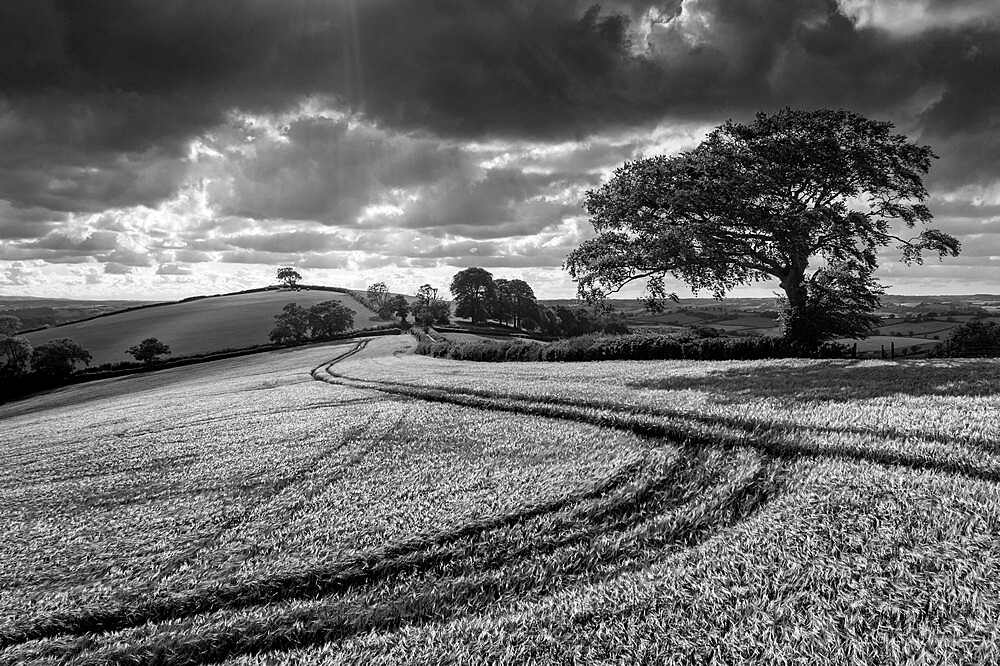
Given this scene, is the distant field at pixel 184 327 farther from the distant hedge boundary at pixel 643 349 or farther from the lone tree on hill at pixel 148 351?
the distant hedge boundary at pixel 643 349

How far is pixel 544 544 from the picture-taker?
201 inches

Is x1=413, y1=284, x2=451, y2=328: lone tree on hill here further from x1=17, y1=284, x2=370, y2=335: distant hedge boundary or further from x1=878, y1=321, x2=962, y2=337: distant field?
x1=878, y1=321, x2=962, y2=337: distant field

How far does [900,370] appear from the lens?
13750 millimetres

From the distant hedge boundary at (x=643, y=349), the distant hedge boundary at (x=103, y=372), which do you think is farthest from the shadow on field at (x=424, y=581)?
the distant hedge boundary at (x=103, y=372)

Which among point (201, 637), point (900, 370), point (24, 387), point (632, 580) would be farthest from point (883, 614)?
point (24, 387)

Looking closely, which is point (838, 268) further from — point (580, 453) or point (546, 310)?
point (546, 310)

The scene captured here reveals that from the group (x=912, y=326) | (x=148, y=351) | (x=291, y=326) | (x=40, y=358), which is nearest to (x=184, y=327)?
(x=148, y=351)

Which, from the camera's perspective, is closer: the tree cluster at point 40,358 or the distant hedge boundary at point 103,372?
the distant hedge boundary at point 103,372

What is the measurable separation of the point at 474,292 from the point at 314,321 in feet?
87.5

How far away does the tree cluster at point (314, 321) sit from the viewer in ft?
263

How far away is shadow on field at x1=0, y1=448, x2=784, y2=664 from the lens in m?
4.11

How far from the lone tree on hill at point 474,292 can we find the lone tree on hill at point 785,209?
Answer: 194 feet

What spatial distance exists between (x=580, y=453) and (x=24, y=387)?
246 ft

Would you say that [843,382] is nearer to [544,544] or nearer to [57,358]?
[544,544]
